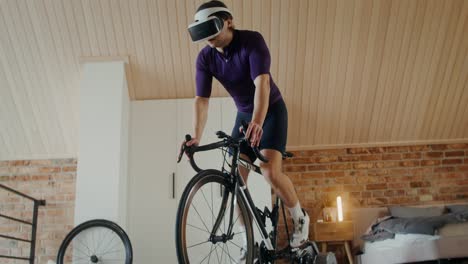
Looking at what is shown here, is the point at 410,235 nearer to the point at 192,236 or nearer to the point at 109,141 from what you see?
the point at 192,236

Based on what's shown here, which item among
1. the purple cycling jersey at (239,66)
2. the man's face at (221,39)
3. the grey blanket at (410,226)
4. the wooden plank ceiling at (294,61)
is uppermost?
the wooden plank ceiling at (294,61)

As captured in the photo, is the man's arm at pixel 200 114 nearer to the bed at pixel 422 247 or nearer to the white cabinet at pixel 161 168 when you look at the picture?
the white cabinet at pixel 161 168

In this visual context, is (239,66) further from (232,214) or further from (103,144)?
(103,144)

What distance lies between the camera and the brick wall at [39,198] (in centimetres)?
518

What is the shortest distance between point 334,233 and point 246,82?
2.57 m

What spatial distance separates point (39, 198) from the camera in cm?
532

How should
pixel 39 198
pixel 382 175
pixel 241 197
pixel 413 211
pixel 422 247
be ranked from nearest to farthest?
pixel 241 197
pixel 422 247
pixel 413 211
pixel 39 198
pixel 382 175

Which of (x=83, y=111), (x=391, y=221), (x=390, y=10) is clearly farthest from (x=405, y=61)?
(x=83, y=111)

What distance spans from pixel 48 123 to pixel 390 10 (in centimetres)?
347

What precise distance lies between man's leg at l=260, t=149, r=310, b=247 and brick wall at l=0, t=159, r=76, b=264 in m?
A: 3.06

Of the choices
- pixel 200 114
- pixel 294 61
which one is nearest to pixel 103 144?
pixel 294 61

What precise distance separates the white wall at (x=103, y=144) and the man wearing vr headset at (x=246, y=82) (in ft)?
6.38

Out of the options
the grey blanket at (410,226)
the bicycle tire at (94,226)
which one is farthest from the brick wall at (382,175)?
the bicycle tire at (94,226)

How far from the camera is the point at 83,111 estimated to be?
469 centimetres
